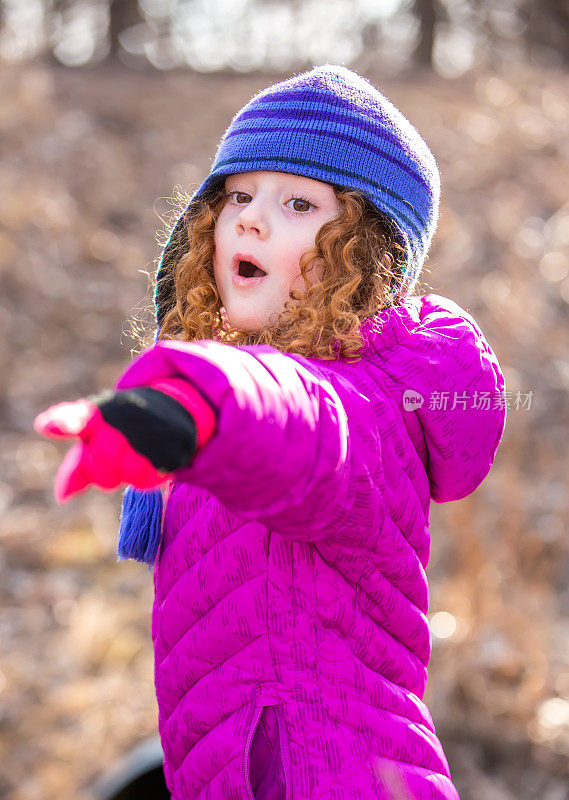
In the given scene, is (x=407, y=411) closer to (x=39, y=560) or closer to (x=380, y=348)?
(x=380, y=348)

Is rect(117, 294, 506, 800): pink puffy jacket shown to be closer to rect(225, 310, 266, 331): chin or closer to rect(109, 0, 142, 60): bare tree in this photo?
rect(225, 310, 266, 331): chin

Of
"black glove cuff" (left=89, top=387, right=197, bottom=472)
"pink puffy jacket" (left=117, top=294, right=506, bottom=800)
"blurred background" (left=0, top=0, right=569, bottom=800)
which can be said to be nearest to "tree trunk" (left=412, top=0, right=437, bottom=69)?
"blurred background" (left=0, top=0, right=569, bottom=800)

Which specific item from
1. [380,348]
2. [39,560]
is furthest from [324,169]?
[39,560]

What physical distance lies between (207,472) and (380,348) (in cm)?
48

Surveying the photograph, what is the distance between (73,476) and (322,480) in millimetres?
267

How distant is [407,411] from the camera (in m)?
1.12

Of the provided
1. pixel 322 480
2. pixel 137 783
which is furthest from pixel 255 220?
pixel 137 783

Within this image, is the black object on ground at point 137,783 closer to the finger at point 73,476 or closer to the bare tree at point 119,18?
the finger at point 73,476

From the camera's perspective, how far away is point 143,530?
1.26 metres

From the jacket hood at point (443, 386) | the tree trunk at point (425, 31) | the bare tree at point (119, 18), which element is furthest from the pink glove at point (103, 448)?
the tree trunk at point (425, 31)

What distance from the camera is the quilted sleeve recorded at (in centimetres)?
74

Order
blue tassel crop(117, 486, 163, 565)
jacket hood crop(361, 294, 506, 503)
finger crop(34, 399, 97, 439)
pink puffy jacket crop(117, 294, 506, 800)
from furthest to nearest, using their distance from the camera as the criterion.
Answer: blue tassel crop(117, 486, 163, 565), jacket hood crop(361, 294, 506, 503), pink puffy jacket crop(117, 294, 506, 800), finger crop(34, 399, 97, 439)

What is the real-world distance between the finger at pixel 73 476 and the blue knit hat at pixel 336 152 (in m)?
0.57

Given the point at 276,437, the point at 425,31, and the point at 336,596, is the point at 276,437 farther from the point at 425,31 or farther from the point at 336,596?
the point at 425,31
